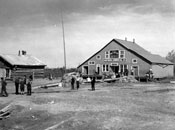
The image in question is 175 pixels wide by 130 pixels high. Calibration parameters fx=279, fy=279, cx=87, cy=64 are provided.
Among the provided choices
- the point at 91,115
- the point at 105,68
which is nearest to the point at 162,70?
the point at 105,68

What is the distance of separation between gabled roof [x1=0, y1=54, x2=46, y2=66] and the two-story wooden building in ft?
26.4

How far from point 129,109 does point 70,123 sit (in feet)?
14.2

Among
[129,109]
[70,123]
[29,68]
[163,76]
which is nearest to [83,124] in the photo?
[70,123]

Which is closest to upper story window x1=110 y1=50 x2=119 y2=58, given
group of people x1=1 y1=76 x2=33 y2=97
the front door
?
the front door

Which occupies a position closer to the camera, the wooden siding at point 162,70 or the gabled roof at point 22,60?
the gabled roof at point 22,60

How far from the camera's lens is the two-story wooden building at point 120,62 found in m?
45.2

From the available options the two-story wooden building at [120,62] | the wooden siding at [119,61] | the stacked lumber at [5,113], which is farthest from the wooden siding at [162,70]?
the stacked lumber at [5,113]

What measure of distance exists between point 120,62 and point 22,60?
16.4 m

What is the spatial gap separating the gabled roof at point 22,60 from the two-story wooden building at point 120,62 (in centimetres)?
805

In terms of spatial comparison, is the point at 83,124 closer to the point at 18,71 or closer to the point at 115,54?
the point at 18,71

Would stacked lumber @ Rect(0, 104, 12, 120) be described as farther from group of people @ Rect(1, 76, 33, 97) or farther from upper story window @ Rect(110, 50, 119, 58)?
upper story window @ Rect(110, 50, 119, 58)

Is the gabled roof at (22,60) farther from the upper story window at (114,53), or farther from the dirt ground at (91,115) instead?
the dirt ground at (91,115)

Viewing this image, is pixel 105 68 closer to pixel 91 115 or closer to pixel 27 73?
pixel 27 73

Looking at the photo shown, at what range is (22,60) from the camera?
1820 inches
